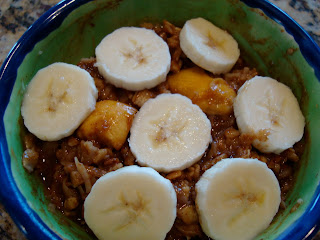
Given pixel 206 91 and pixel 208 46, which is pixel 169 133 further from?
pixel 208 46

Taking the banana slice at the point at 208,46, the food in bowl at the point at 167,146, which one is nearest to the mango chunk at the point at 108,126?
the food in bowl at the point at 167,146

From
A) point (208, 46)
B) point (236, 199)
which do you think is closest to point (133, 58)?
point (208, 46)

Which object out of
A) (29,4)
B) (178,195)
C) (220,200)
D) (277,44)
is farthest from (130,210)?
(29,4)

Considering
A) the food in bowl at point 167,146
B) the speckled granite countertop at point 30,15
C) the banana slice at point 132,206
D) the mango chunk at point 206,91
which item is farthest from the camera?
the speckled granite countertop at point 30,15

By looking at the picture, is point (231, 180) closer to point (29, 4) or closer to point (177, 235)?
point (177, 235)

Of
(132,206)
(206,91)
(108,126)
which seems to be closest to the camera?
(132,206)

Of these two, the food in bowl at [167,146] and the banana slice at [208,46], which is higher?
the banana slice at [208,46]

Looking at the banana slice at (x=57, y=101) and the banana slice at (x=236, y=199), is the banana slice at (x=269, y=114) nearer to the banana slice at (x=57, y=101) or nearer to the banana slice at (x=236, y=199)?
the banana slice at (x=236, y=199)
